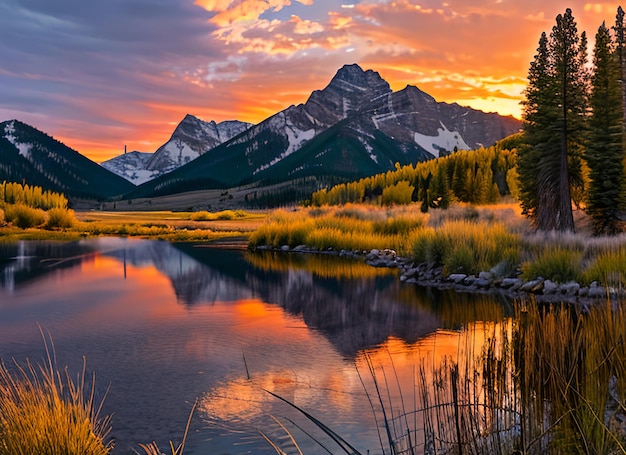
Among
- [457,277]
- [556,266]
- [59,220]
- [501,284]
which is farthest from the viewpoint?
[59,220]

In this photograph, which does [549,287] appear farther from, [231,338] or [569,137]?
[569,137]

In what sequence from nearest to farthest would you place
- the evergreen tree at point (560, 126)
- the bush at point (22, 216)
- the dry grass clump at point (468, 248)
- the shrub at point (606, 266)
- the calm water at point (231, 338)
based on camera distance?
the calm water at point (231, 338)
the shrub at point (606, 266)
the dry grass clump at point (468, 248)
the evergreen tree at point (560, 126)
the bush at point (22, 216)

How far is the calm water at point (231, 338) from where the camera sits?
7918 mm

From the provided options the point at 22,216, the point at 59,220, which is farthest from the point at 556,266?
the point at 59,220

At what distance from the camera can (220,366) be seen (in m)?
10.8

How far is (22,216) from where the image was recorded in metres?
58.4

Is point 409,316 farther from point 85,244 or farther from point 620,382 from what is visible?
point 85,244

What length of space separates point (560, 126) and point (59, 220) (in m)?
53.9

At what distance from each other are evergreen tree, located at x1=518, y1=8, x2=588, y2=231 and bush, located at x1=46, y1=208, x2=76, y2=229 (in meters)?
51.8

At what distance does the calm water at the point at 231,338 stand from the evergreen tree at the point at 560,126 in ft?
29.8

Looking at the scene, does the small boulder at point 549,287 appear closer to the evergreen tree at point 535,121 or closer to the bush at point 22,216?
the evergreen tree at point 535,121

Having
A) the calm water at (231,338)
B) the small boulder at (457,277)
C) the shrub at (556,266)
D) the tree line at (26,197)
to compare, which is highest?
the tree line at (26,197)

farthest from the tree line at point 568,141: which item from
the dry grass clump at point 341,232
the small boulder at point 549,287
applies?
the small boulder at point 549,287

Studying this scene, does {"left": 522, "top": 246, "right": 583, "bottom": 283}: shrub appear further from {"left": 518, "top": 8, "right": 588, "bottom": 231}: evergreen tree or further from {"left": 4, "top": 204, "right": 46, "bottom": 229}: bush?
{"left": 4, "top": 204, "right": 46, "bottom": 229}: bush
